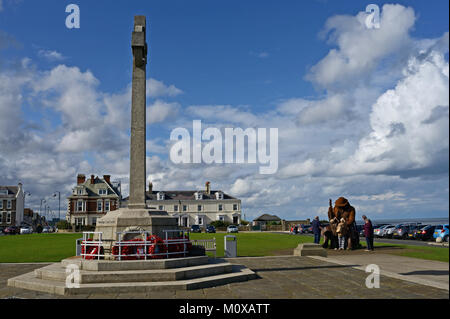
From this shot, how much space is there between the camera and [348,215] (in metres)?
23.0

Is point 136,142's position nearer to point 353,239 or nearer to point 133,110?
point 133,110

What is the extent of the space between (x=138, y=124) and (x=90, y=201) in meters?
65.7

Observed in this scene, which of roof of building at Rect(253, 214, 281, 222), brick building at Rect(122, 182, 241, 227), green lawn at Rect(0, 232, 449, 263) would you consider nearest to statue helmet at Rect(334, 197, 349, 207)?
green lawn at Rect(0, 232, 449, 263)

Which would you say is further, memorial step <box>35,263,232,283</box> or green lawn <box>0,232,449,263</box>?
green lawn <box>0,232,449,263</box>

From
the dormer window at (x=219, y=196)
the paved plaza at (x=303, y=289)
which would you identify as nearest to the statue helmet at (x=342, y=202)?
the paved plaza at (x=303, y=289)

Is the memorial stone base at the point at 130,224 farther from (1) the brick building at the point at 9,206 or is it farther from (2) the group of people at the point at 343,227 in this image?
(1) the brick building at the point at 9,206

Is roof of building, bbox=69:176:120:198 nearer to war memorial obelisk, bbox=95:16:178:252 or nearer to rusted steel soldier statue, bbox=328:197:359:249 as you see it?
rusted steel soldier statue, bbox=328:197:359:249

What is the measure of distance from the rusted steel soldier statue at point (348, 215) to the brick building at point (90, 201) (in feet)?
191

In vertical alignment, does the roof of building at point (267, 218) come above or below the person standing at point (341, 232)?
below

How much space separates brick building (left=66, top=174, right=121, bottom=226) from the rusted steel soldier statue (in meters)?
58.3

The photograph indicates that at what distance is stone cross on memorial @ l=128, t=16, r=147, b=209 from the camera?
47.9ft

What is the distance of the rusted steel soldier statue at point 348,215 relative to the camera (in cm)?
2292

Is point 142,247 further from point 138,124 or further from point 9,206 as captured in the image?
point 9,206

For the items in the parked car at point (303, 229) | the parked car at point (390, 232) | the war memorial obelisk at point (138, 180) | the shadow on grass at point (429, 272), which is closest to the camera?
the shadow on grass at point (429, 272)
